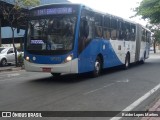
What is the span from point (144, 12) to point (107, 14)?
14276mm

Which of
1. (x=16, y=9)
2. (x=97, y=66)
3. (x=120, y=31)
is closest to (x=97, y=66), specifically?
(x=97, y=66)

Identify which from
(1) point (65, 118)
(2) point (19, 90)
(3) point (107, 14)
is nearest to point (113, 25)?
(3) point (107, 14)

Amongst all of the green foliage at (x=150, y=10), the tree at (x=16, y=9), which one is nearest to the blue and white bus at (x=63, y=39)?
the tree at (x=16, y=9)

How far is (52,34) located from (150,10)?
18.4 meters

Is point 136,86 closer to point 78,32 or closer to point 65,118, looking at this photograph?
point 78,32

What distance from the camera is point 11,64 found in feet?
98.4

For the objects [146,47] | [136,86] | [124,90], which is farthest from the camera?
[146,47]

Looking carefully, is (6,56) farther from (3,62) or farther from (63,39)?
(63,39)

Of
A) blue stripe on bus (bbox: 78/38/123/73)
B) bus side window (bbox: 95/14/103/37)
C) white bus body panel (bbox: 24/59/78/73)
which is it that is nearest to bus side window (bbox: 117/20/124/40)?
blue stripe on bus (bbox: 78/38/123/73)

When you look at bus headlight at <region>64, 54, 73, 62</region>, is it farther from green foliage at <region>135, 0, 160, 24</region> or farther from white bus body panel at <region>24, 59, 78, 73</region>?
green foliage at <region>135, 0, 160, 24</region>

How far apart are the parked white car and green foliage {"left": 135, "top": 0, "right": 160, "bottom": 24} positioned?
12099mm

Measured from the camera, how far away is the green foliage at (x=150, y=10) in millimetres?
30109

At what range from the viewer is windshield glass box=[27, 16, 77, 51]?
1402 cm

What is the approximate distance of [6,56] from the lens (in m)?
28.1
